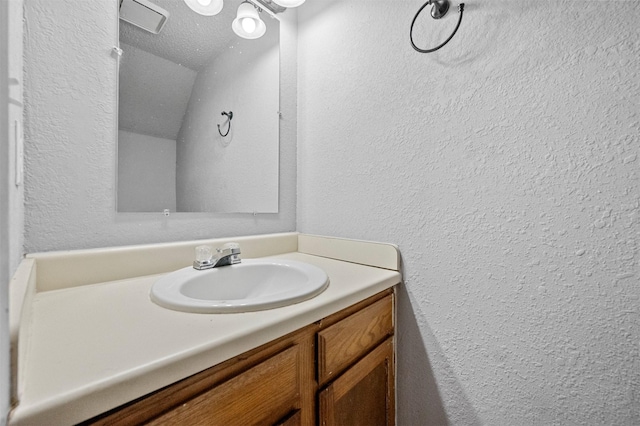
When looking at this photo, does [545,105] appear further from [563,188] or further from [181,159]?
[181,159]

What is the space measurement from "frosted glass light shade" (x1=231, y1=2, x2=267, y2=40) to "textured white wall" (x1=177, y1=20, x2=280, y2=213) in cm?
3

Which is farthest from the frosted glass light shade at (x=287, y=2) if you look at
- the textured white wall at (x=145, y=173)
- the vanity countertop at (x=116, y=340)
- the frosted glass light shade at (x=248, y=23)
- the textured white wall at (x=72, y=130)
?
the vanity countertop at (x=116, y=340)

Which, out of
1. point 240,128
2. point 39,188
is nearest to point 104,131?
point 39,188

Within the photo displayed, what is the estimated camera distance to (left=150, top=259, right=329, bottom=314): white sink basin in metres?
0.54

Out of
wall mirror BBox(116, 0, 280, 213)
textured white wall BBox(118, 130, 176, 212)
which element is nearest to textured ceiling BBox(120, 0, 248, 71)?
wall mirror BBox(116, 0, 280, 213)

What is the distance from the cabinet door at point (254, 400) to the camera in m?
0.41

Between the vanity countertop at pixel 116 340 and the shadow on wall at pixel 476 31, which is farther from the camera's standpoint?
the shadow on wall at pixel 476 31

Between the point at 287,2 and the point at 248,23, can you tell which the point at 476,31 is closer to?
the point at 287,2

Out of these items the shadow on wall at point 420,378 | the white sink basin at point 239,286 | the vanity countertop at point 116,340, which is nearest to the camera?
the vanity countertop at point 116,340

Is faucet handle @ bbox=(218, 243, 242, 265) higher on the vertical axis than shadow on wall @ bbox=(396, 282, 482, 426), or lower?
higher

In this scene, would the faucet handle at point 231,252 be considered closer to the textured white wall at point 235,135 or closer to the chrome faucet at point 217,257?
the chrome faucet at point 217,257

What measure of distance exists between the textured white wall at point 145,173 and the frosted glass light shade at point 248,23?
56cm

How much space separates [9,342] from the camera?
0.28 meters

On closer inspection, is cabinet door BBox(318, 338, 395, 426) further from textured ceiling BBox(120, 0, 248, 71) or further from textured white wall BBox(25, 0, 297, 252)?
textured ceiling BBox(120, 0, 248, 71)
